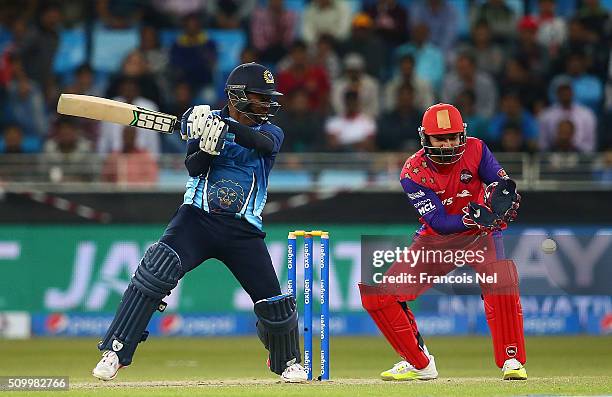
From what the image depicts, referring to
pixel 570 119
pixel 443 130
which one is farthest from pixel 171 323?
pixel 443 130

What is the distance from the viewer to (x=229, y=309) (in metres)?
14.4

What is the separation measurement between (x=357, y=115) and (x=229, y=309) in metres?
2.75

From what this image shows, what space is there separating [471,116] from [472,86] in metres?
0.63

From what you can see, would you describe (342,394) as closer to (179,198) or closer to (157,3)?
(179,198)

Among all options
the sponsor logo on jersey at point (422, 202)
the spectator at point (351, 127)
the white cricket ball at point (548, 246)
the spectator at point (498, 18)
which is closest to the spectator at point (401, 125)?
the spectator at point (351, 127)

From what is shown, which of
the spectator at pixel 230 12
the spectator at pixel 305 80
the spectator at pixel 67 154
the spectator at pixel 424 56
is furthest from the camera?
the spectator at pixel 230 12

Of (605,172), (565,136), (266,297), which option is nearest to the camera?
(266,297)

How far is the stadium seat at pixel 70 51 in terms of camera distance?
17375 millimetres

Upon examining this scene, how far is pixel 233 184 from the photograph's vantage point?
8.57 meters

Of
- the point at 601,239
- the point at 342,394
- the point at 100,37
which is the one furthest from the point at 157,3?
the point at 342,394

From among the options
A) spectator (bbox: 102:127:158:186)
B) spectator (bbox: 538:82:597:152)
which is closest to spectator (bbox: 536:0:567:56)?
spectator (bbox: 538:82:597:152)

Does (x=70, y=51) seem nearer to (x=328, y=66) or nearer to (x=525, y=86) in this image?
(x=328, y=66)

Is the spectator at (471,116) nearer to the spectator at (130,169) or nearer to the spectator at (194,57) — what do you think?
the spectator at (194,57)

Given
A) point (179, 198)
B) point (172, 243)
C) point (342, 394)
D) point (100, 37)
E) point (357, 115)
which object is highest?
point (100, 37)
